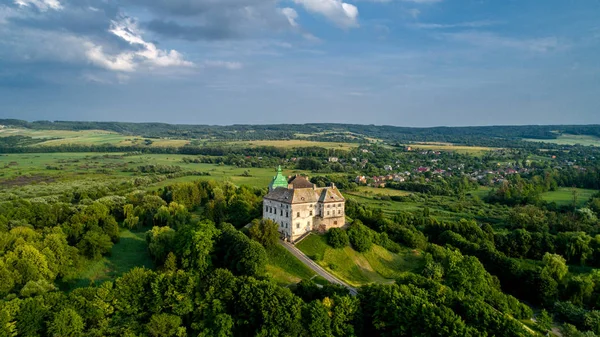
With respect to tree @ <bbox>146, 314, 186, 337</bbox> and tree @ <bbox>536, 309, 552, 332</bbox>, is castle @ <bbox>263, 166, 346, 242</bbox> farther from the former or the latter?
tree @ <bbox>536, 309, 552, 332</bbox>

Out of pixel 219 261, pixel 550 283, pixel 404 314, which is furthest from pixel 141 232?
pixel 550 283

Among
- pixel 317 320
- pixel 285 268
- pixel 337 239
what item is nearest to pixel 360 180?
pixel 337 239

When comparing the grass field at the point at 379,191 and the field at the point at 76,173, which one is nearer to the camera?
the field at the point at 76,173

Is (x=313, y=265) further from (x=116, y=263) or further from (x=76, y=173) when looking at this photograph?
(x=76, y=173)

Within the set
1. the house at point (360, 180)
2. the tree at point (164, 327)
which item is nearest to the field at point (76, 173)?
the house at point (360, 180)

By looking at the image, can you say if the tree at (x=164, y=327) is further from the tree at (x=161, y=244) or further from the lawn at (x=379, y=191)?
the lawn at (x=379, y=191)
